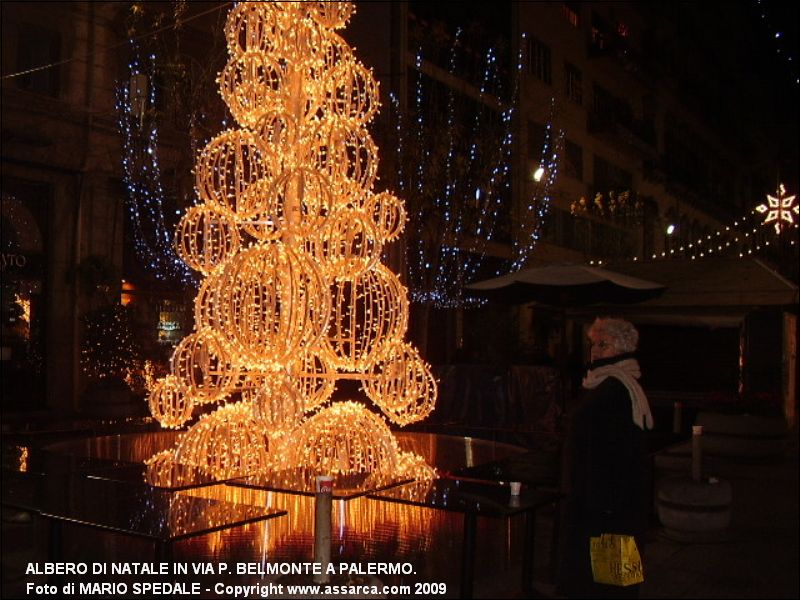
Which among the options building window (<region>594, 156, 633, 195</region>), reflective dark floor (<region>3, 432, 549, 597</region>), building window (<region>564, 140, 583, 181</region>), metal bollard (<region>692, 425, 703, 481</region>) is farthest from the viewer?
building window (<region>594, 156, 633, 195</region>)

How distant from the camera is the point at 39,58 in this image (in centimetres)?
1492

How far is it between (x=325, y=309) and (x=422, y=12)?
56.5ft

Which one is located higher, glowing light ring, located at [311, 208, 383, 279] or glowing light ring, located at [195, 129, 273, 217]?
glowing light ring, located at [195, 129, 273, 217]

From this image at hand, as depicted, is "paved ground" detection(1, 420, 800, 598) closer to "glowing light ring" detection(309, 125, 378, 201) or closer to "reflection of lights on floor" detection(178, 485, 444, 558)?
"reflection of lights on floor" detection(178, 485, 444, 558)

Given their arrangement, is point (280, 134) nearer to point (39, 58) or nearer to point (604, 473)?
point (604, 473)

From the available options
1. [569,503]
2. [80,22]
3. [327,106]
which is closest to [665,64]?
[80,22]

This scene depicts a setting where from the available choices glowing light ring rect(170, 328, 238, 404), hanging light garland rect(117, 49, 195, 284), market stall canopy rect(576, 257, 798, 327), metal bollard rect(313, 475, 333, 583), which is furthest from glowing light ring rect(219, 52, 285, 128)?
hanging light garland rect(117, 49, 195, 284)

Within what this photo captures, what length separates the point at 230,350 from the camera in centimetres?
644

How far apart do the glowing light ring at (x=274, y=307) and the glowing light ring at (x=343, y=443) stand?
2.08 feet

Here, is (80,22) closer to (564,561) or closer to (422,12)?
(422,12)

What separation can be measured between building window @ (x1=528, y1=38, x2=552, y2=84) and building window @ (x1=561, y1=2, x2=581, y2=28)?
2.39 metres

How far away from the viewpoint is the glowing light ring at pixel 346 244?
259 inches

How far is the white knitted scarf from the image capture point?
4.16 meters

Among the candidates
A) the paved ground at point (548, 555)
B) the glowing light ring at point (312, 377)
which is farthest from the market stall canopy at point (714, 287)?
the glowing light ring at point (312, 377)
